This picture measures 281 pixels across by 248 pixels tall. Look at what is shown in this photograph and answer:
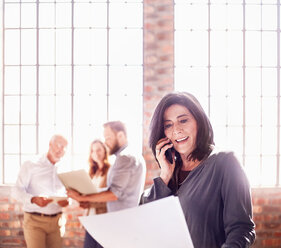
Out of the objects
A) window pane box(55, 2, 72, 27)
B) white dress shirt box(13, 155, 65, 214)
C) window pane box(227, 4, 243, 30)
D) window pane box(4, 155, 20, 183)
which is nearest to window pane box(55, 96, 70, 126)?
window pane box(4, 155, 20, 183)

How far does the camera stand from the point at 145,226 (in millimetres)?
1201

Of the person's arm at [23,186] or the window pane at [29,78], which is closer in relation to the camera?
the person's arm at [23,186]

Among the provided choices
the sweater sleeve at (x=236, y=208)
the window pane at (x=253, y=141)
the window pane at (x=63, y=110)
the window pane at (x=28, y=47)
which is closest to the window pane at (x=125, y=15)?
the window pane at (x=28, y=47)

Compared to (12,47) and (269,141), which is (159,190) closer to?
(269,141)

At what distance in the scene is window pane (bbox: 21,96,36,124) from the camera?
488cm

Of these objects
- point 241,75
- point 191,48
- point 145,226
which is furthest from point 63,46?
point 145,226

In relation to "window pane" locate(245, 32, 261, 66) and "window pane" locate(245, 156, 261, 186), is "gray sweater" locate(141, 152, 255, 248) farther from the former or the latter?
"window pane" locate(245, 32, 261, 66)

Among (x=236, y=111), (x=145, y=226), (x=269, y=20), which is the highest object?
(x=269, y=20)

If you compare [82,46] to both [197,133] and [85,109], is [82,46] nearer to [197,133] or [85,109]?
[85,109]

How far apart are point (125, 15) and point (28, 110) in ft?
5.73

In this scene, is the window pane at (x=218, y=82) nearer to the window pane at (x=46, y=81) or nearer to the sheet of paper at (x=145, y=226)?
the window pane at (x=46, y=81)

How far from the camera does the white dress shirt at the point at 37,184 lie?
3674 mm

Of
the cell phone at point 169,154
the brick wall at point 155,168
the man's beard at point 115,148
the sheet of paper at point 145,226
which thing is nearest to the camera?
the sheet of paper at point 145,226

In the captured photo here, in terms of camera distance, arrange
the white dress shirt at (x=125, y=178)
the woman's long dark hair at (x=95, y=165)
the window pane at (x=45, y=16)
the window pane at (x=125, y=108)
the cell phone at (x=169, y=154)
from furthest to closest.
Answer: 1. the window pane at (x=45, y=16)
2. the window pane at (x=125, y=108)
3. the woman's long dark hair at (x=95, y=165)
4. the white dress shirt at (x=125, y=178)
5. the cell phone at (x=169, y=154)
